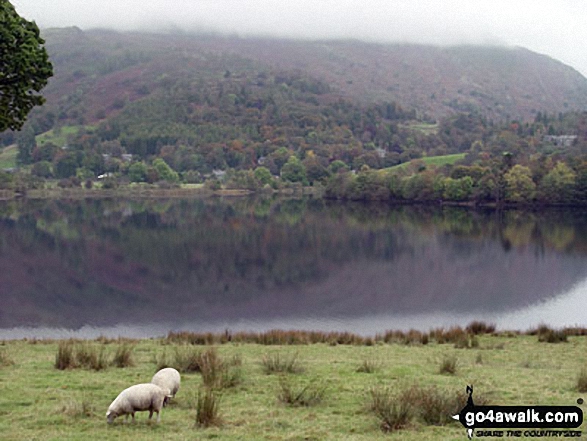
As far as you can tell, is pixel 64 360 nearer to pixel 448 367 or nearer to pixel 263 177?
pixel 448 367

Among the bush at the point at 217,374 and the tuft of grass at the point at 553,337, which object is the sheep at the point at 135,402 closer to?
the bush at the point at 217,374

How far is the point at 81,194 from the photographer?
11638 cm

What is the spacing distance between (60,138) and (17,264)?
142679mm

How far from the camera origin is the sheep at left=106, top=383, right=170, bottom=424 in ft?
24.5

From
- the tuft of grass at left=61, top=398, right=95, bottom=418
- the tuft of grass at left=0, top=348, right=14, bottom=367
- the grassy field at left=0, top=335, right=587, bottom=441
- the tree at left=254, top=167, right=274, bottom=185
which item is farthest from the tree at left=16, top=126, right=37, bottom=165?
the tuft of grass at left=61, top=398, right=95, bottom=418

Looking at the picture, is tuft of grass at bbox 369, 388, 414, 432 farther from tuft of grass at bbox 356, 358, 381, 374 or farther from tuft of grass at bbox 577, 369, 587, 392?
tuft of grass at bbox 577, 369, 587, 392

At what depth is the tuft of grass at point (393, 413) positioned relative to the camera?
24.1ft

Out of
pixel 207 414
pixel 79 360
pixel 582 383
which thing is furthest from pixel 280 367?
pixel 582 383

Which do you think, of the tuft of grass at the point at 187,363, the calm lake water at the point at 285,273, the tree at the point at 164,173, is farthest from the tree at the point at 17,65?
the tree at the point at 164,173

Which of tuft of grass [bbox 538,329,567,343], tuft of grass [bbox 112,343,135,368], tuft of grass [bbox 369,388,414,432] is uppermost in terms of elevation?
tuft of grass [bbox 369,388,414,432]

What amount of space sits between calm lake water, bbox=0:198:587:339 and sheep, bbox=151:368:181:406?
52.1ft

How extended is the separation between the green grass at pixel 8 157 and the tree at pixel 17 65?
147 metres

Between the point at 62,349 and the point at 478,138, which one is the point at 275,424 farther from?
the point at 478,138

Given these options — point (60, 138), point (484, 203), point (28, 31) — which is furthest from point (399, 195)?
point (60, 138)
